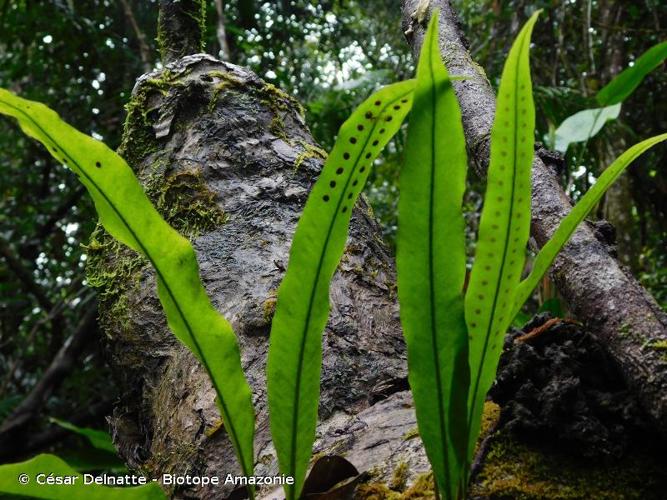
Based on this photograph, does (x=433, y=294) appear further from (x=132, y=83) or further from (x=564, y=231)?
(x=132, y=83)

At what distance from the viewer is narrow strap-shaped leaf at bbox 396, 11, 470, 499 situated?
0.58 meters

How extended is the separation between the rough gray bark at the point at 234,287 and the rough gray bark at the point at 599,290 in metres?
0.24

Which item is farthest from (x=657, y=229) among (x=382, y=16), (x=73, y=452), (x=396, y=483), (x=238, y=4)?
(x=396, y=483)

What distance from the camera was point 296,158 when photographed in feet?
4.05

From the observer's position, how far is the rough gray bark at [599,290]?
628 mm

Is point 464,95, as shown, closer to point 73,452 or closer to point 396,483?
point 396,483

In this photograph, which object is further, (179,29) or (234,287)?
(179,29)

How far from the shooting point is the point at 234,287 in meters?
1.04

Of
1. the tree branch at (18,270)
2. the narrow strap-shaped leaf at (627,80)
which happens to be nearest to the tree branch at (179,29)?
the narrow strap-shaped leaf at (627,80)

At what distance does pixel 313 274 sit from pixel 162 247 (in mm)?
160

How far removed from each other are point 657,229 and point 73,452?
3302 mm

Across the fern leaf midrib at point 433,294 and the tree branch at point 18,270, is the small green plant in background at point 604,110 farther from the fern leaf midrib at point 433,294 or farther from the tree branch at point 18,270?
the tree branch at point 18,270

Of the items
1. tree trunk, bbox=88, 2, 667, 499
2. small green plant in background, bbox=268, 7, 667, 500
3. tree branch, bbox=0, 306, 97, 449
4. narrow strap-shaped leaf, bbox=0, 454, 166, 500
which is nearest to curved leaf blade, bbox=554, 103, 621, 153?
tree trunk, bbox=88, 2, 667, 499

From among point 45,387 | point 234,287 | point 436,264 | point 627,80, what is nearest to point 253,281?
point 234,287
